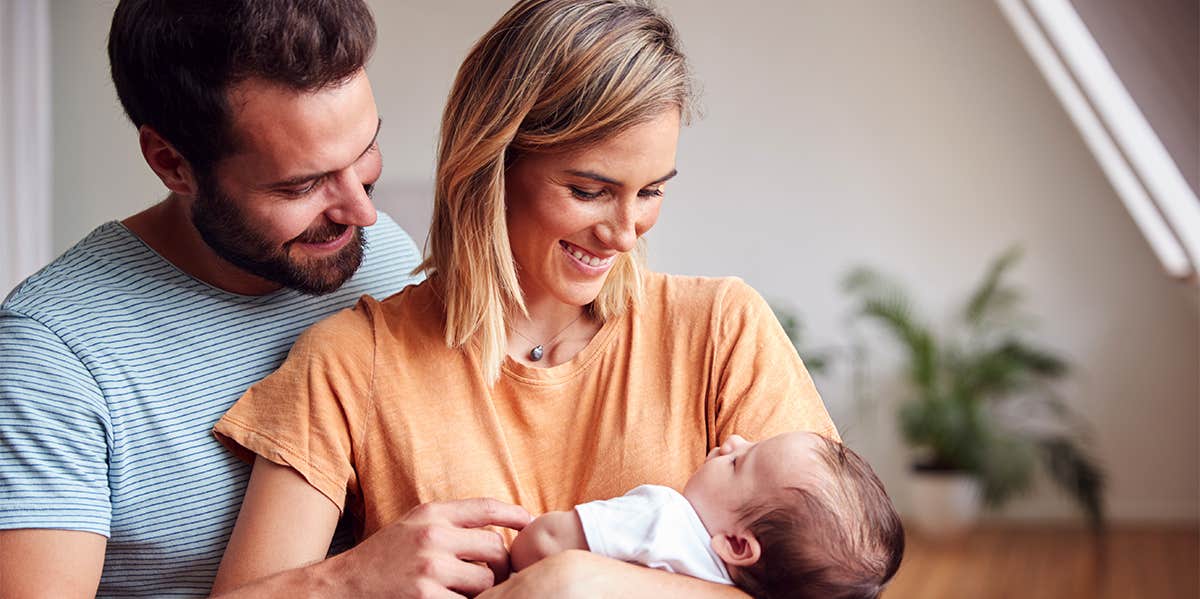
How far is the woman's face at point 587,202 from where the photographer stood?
1.60m

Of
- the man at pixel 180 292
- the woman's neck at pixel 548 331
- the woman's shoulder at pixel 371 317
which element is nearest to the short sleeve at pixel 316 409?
the woman's shoulder at pixel 371 317

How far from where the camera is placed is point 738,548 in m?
1.55

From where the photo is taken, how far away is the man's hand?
145cm

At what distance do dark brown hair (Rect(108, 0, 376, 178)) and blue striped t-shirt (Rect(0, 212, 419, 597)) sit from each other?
23 cm

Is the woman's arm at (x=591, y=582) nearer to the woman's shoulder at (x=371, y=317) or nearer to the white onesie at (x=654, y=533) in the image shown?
the white onesie at (x=654, y=533)

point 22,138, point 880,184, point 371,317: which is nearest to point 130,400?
point 371,317

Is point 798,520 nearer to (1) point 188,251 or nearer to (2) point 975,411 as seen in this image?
(1) point 188,251

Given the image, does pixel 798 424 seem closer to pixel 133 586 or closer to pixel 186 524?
pixel 186 524

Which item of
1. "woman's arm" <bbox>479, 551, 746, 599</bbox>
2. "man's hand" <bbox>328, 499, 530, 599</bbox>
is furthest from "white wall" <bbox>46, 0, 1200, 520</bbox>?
"woman's arm" <bbox>479, 551, 746, 599</bbox>

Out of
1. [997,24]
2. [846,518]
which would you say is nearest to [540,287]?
[846,518]

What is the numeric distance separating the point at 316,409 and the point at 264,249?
10.6 inches

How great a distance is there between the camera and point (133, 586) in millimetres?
1731

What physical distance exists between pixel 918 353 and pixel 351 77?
5223 mm

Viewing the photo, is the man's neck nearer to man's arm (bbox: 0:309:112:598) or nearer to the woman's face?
man's arm (bbox: 0:309:112:598)
